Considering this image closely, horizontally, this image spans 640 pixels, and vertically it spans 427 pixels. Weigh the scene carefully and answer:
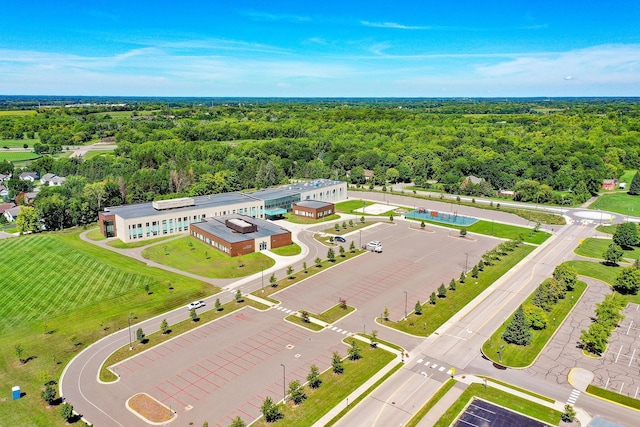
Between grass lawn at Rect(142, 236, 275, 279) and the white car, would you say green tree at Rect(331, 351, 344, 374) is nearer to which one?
the white car

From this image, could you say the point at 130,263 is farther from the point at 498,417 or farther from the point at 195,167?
the point at 195,167

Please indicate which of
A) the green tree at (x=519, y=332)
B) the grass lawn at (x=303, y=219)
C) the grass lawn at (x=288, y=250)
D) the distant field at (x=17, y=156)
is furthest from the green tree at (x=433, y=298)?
the distant field at (x=17, y=156)

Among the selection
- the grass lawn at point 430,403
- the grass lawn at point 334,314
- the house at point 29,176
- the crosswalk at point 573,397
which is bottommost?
the crosswalk at point 573,397

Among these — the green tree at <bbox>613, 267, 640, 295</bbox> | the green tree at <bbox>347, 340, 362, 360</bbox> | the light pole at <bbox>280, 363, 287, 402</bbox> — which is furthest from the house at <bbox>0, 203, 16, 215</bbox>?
the green tree at <bbox>613, 267, 640, 295</bbox>

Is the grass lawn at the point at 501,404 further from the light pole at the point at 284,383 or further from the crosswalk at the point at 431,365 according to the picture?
the light pole at the point at 284,383

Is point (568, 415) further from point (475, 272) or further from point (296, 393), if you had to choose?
point (475, 272)

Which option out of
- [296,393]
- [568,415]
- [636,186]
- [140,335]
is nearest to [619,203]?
[636,186]
